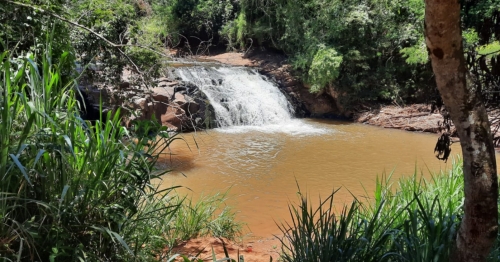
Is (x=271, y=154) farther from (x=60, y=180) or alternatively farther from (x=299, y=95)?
(x=60, y=180)

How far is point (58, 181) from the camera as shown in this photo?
2.14 metres

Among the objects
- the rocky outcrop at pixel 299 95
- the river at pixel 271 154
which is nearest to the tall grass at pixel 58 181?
the river at pixel 271 154

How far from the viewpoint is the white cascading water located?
39.5 ft

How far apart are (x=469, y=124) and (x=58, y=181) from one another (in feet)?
6.71

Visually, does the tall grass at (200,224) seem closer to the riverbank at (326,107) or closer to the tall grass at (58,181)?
the tall grass at (58,181)

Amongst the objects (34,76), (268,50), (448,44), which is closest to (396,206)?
(448,44)

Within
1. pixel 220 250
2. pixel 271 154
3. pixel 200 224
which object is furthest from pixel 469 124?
pixel 271 154

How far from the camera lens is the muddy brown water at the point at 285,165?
625 cm

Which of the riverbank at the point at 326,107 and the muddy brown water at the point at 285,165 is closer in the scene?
the muddy brown water at the point at 285,165

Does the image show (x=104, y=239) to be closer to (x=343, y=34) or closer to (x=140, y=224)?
(x=140, y=224)

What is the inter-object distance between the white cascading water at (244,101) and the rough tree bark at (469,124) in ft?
30.7

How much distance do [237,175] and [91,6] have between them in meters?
3.63

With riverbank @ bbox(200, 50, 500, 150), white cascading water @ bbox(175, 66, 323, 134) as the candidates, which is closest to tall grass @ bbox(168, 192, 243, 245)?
white cascading water @ bbox(175, 66, 323, 134)

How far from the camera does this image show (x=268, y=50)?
17828 mm
